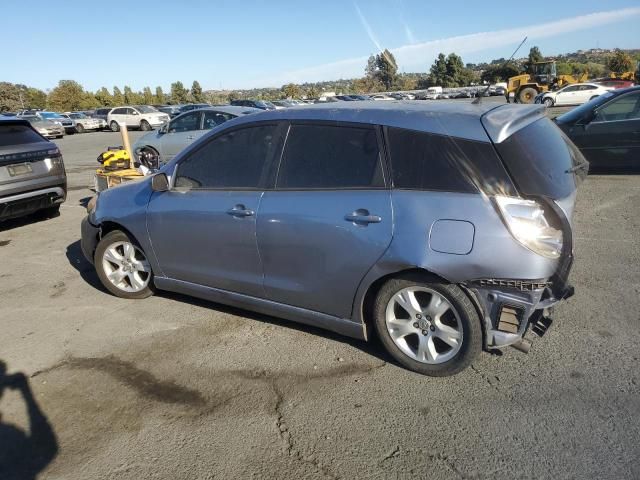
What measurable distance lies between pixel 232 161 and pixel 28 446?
7.42ft

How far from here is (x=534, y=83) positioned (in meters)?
35.7

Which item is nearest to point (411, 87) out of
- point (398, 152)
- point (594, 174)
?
point (594, 174)

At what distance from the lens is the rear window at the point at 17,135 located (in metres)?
6.71

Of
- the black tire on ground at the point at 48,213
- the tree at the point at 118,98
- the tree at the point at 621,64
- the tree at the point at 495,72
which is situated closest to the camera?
the tree at the point at 495,72

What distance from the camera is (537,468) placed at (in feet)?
7.51

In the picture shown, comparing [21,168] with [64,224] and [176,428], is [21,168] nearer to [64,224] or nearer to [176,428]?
[64,224]

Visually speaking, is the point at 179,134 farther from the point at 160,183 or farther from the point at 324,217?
the point at 324,217

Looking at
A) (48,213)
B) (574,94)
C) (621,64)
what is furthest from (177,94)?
(48,213)

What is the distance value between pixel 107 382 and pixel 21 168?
16.0 ft

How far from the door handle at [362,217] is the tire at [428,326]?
404mm

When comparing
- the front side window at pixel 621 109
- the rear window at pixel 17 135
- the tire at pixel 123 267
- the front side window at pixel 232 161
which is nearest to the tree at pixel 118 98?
the rear window at pixel 17 135

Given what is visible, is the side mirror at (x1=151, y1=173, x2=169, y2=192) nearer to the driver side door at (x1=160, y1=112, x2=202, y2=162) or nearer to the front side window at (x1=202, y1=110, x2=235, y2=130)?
the front side window at (x1=202, y1=110, x2=235, y2=130)

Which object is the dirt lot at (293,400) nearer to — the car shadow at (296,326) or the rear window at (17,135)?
the car shadow at (296,326)

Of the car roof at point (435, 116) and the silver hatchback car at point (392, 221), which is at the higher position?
the car roof at point (435, 116)
